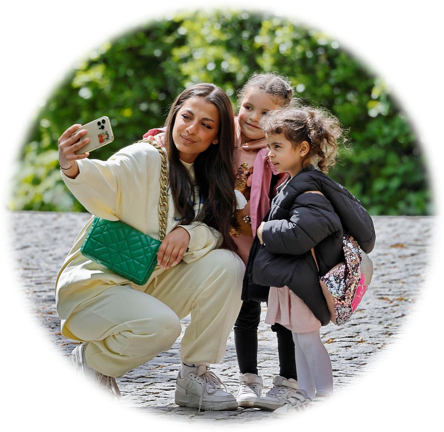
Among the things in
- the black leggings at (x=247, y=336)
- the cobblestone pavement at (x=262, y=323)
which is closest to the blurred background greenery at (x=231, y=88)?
the cobblestone pavement at (x=262, y=323)

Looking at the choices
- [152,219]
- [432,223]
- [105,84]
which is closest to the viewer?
[152,219]

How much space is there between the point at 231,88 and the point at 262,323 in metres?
5.18

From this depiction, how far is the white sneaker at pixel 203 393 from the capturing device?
3227 mm

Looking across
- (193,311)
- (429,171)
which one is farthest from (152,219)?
(429,171)

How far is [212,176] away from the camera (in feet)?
10.9

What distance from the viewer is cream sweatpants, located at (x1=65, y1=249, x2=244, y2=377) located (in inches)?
120

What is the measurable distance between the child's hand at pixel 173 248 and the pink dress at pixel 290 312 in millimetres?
409

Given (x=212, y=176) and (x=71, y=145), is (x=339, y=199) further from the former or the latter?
(x=71, y=145)

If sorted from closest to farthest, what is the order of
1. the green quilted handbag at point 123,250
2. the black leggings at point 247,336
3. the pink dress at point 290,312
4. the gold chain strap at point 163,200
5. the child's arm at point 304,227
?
the child's arm at point 304,227 → the pink dress at point 290,312 → the green quilted handbag at point 123,250 → the gold chain strap at point 163,200 → the black leggings at point 247,336

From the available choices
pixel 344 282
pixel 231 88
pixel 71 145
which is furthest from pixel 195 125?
pixel 231 88

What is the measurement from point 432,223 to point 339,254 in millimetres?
4921

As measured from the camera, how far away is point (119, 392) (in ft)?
10.8

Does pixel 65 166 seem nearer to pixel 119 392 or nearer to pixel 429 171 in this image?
pixel 119 392

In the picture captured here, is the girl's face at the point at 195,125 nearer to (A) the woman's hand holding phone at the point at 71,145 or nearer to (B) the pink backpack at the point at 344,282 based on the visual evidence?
(A) the woman's hand holding phone at the point at 71,145
